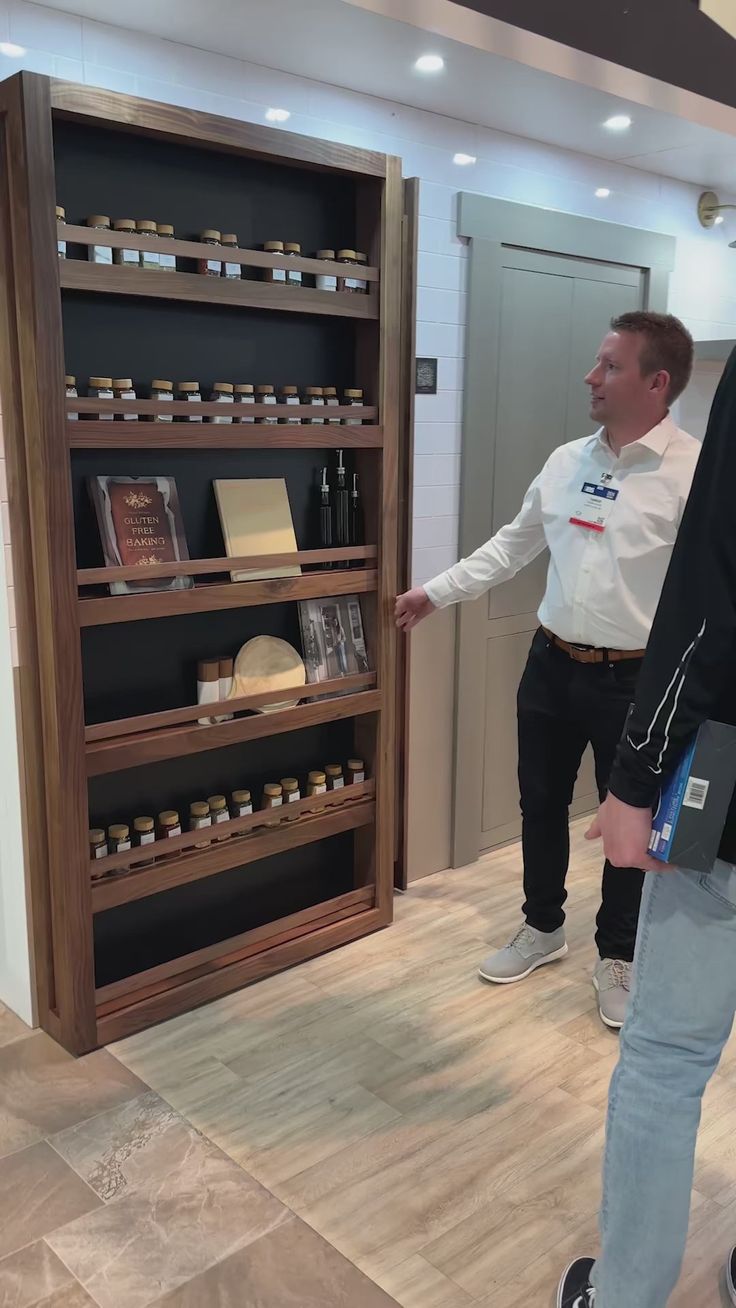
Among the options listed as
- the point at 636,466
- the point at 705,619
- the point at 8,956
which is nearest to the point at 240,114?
Answer: the point at 636,466

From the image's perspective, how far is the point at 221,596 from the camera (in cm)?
263

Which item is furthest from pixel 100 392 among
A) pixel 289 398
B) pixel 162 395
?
pixel 289 398

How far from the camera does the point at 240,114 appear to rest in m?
2.67

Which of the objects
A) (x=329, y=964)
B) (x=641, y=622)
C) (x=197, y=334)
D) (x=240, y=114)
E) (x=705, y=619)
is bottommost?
(x=329, y=964)

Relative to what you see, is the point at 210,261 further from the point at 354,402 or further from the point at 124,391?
the point at 354,402

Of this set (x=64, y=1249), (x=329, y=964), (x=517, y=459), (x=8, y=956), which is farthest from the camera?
(x=517, y=459)

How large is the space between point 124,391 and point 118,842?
1.08m

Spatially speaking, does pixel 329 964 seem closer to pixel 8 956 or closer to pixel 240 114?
pixel 8 956

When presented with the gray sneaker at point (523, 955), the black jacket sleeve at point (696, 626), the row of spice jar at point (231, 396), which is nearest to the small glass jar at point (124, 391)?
the row of spice jar at point (231, 396)

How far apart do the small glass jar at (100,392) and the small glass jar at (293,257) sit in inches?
22.7

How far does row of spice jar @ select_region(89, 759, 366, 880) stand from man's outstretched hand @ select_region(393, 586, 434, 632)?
43 centimetres

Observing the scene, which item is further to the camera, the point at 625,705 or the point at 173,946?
the point at 173,946

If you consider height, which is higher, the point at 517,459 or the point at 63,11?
the point at 63,11

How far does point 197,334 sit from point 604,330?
1.73 m
